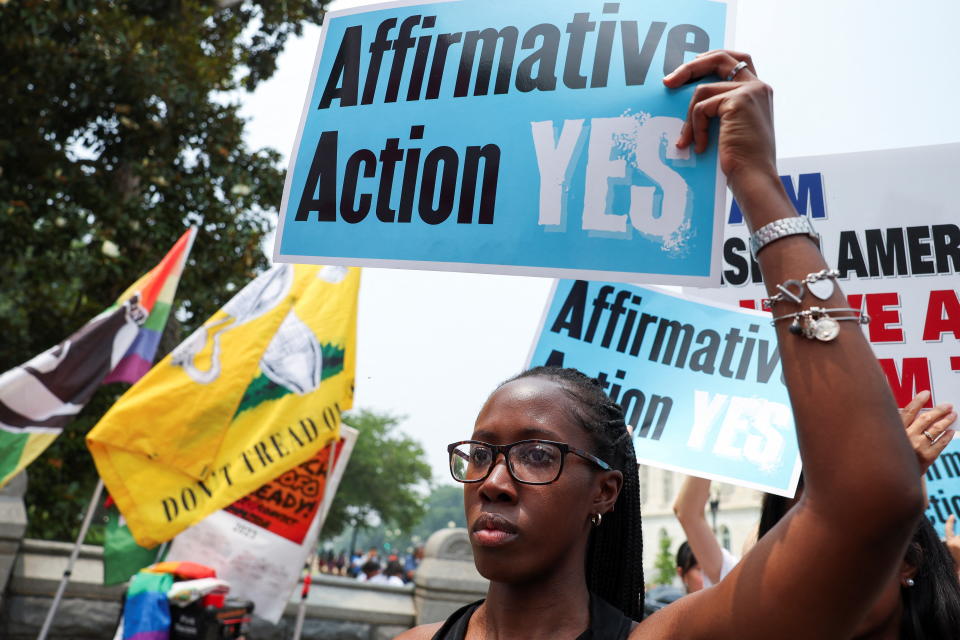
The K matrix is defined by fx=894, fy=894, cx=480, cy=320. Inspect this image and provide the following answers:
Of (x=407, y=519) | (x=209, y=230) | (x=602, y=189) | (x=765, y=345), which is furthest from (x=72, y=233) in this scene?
(x=407, y=519)

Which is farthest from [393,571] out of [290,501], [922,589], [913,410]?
[913,410]

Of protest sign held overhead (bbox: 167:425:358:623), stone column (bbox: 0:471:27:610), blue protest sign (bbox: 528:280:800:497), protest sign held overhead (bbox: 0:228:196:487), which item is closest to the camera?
blue protest sign (bbox: 528:280:800:497)

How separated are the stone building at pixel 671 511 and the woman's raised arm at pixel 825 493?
48.5 meters

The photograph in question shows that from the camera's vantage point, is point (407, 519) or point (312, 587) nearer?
point (312, 587)

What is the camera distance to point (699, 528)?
4020 mm

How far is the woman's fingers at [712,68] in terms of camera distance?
1.63m

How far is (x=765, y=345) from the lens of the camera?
338 centimetres

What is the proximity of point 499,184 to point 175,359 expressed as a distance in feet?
16.2

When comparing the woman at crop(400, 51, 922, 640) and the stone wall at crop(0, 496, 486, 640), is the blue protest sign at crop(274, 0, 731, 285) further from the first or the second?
the stone wall at crop(0, 496, 486, 640)

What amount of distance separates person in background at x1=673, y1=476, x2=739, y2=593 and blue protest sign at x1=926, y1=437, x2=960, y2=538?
90 centimetres

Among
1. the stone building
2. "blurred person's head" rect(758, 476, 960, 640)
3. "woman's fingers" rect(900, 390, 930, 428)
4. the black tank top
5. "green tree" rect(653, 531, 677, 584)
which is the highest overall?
the stone building

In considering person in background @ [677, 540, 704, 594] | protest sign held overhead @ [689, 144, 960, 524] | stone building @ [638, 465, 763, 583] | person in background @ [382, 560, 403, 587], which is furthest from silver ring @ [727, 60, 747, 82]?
stone building @ [638, 465, 763, 583]

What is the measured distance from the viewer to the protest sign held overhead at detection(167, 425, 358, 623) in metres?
6.81

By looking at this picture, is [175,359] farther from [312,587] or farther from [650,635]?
[650,635]
